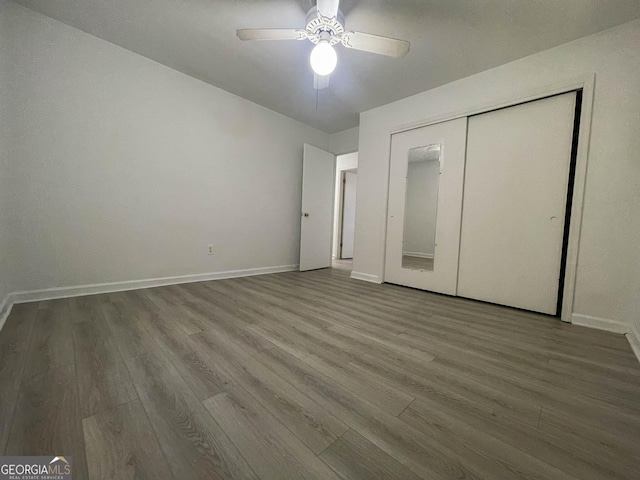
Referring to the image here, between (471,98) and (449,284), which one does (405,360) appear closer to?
(449,284)

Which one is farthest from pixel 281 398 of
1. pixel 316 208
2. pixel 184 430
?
pixel 316 208

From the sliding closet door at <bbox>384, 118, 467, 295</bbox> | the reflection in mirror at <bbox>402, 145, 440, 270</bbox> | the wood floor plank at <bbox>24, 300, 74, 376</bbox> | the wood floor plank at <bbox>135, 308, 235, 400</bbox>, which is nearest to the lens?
the wood floor plank at <bbox>135, 308, 235, 400</bbox>

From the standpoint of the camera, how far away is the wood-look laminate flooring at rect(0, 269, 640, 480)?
70cm

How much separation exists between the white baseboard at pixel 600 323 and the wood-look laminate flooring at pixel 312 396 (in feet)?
0.58

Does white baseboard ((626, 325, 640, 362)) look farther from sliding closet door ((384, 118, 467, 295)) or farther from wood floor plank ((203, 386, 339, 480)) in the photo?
wood floor plank ((203, 386, 339, 480))

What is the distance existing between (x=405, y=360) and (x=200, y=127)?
10.4 feet

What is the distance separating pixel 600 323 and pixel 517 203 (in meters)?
1.13

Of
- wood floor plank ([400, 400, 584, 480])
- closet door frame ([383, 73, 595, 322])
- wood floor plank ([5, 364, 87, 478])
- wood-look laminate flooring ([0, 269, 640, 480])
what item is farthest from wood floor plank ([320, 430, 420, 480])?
closet door frame ([383, 73, 595, 322])

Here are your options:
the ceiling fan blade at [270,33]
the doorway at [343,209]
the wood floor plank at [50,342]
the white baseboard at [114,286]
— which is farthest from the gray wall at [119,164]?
the doorway at [343,209]

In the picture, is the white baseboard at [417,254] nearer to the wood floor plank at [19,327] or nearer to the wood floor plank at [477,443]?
the wood floor plank at [477,443]

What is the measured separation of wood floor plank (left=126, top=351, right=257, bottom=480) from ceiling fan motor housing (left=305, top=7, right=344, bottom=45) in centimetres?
229

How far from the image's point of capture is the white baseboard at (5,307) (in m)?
1.52

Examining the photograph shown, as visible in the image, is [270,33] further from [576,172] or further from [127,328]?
[576,172]

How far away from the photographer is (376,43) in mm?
1625
